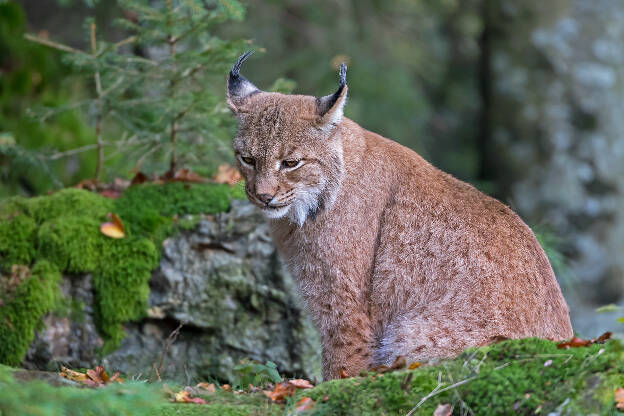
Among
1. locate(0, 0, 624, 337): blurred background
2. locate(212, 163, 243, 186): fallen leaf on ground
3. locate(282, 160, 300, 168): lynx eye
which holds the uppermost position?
locate(0, 0, 624, 337): blurred background

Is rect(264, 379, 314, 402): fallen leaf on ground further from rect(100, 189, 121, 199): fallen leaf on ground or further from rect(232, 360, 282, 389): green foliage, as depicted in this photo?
rect(100, 189, 121, 199): fallen leaf on ground

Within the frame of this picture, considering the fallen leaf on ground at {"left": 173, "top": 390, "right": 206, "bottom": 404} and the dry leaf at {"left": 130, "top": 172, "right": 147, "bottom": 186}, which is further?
the dry leaf at {"left": 130, "top": 172, "right": 147, "bottom": 186}

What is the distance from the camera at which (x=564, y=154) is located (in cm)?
1245

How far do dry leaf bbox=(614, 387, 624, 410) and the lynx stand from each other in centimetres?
131

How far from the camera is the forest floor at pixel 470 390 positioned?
3975mm

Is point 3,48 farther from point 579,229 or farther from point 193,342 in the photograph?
point 579,229

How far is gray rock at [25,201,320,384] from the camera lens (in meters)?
7.31

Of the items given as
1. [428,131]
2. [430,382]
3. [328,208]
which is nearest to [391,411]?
[430,382]

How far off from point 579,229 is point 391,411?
9.03 metres

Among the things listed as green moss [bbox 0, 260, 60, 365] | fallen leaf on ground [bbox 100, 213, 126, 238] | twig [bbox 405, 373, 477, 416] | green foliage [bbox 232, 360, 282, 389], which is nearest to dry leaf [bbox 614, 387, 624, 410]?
twig [bbox 405, 373, 477, 416]

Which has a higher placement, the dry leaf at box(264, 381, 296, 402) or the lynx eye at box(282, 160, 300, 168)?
the lynx eye at box(282, 160, 300, 168)

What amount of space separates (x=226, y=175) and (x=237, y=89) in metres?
2.67

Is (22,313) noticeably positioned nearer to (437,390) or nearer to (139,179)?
(139,179)

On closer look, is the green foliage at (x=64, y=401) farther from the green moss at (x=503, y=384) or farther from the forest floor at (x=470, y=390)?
the green moss at (x=503, y=384)
